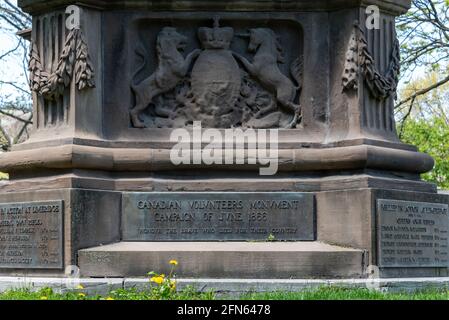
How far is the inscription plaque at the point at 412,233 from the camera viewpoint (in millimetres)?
12172

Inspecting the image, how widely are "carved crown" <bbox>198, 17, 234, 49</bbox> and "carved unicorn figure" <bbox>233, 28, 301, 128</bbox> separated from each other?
230 millimetres

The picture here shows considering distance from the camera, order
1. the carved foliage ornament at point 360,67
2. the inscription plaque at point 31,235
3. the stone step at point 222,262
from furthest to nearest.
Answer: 1. the carved foliage ornament at point 360,67
2. the inscription plaque at point 31,235
3. the stone step at point 222,262

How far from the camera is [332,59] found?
12969 millimetres

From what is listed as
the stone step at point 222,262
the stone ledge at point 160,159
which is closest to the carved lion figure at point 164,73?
the stone ledge at point 160,159

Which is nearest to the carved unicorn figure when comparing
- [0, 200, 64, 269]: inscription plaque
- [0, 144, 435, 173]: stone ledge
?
[0, 144, 435, 173]: stone ledge

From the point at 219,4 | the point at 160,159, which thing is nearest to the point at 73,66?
the point at 160,159

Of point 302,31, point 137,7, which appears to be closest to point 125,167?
point 137,7

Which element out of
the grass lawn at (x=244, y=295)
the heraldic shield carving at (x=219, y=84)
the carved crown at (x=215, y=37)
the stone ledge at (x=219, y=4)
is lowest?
the grass lawn at (x=244, y=295)

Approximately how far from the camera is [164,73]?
42.3ft

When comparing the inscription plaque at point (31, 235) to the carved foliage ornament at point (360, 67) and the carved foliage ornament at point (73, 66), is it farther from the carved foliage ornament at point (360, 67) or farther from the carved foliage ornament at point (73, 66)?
the carved foliage ornament at point (360, 67)

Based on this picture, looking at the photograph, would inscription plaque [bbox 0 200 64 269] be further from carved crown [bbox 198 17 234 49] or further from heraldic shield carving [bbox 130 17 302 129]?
carved crown [bbox 198 17 234 49]

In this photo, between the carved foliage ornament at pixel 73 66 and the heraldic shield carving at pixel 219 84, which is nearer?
the carved foliage ornament at pixel 73 66

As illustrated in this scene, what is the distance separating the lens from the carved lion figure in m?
12.9

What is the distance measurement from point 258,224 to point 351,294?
6.53 ft
